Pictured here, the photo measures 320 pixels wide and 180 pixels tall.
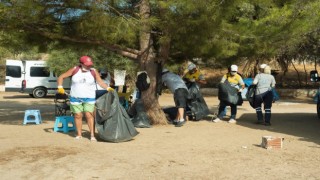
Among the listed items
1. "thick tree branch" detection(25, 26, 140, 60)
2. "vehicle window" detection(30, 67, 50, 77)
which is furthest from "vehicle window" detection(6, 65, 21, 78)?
"thick tree branch" detection(25, 26, 140, 60)

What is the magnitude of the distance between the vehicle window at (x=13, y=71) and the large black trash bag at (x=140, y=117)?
1664 cm

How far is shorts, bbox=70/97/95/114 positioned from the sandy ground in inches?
22.9

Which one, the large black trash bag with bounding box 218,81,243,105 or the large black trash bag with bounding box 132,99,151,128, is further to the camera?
the large black trash bag with bounding box 218,81,243,105

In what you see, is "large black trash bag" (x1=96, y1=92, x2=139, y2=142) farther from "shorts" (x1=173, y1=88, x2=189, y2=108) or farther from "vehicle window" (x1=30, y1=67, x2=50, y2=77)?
"vehicle window" (x1=30, y1=67, x2=50, y2=77)

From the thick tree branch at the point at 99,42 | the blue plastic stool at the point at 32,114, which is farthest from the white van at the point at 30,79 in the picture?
the thick tree branch at the point at 99,42

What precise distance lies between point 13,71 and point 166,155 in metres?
20.4

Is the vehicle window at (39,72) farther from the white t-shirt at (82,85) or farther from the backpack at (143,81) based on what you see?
the white t-shirt at (82,85)

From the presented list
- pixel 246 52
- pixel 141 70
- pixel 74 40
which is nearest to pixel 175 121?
pixel 141 70

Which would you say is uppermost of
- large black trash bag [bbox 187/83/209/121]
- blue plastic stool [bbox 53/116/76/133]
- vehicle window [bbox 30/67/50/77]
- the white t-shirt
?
vehicle window [bbox 30/67/50/77]

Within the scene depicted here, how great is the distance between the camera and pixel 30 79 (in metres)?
25.6

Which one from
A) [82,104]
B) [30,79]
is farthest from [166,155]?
[30,79]

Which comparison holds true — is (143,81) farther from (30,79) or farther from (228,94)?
(30,79)

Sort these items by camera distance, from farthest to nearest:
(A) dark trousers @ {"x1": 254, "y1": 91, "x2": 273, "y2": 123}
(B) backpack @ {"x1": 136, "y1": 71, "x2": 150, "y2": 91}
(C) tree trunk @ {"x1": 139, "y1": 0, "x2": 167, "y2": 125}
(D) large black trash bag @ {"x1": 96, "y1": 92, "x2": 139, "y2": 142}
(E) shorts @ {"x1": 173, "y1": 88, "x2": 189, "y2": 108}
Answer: (A) dark trousers @ {"x1": 254, "y1": 91, "x2": 273, "y2": 123} → (C) tree trunk @ {"x1": 139, "y1": 0, "x2": 167, "y2": 125} → (E) shorts @ {"x1": 173, "y1": 88, "x2": 189, "y2": 108} → (B) backpack @ {"x1": 136, "y1": 71, "x2": 150, "y2": 91} → (D) large black trash bag @ {"x1": 96, "y1": 92, "x2": 139, "y2": 142}

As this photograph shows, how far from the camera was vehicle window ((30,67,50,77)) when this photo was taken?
25859 millimetres
